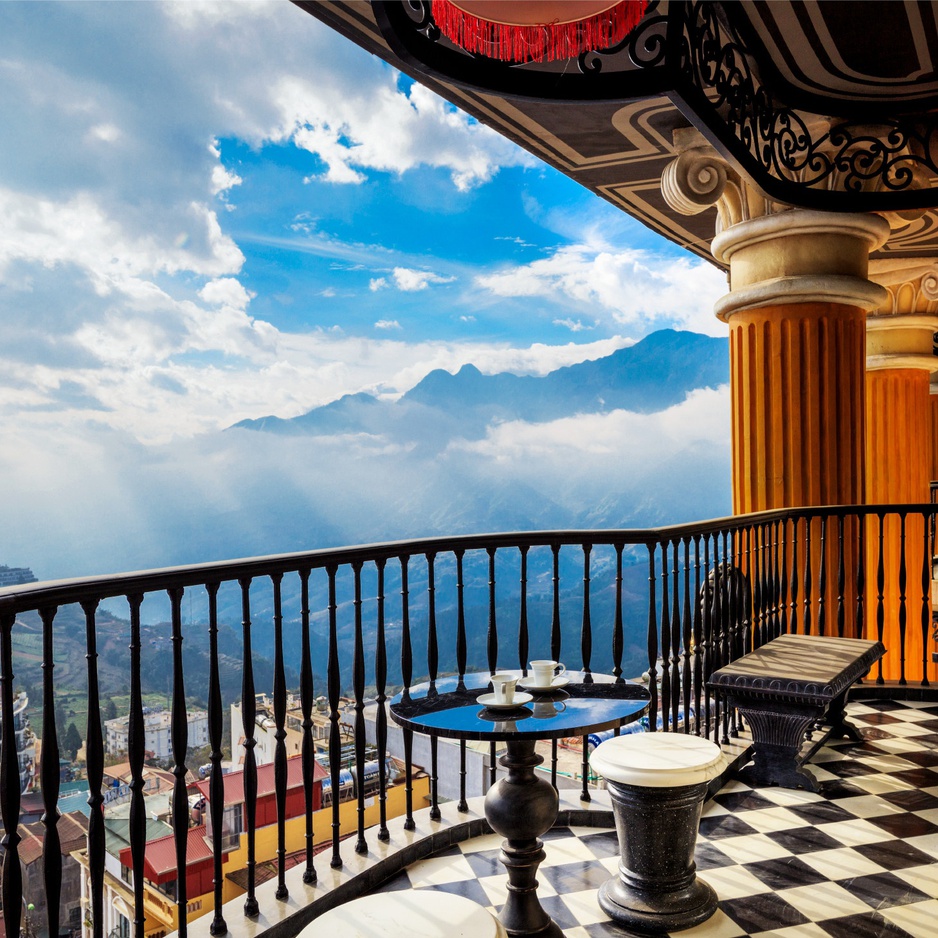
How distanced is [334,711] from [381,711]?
1.00ft

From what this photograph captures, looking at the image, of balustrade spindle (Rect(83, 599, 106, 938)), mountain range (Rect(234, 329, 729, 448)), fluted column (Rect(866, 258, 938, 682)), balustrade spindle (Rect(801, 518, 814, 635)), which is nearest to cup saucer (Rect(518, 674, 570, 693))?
balustrade spindle (Rect(83, 599, 106, 938))

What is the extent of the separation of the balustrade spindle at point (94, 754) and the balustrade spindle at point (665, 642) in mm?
2330

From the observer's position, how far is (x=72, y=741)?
1838mm

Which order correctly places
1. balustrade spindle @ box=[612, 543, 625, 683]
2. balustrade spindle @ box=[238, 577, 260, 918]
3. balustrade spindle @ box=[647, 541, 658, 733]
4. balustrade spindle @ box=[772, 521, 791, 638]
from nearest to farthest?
balustrade spindle @ box=[238, 577, 260, 918]
balustrade spindle @ box=[612, 543, 625, 683]
balustrade spindle @ box=[647, 541, 658, 733]
balustrade spindle @ box=[772, 521, 791, 638]

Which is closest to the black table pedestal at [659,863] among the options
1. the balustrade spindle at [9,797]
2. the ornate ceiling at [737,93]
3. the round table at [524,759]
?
the round table at [524,759]

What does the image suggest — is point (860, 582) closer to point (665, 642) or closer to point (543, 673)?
point (665, 642)

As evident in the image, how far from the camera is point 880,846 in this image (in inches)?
114

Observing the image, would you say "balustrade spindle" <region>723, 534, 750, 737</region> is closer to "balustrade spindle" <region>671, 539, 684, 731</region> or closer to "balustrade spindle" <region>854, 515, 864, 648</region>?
"balustrade spindle" <region>671, 539, 684, 731</region>

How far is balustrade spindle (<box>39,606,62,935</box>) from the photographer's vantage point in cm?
165

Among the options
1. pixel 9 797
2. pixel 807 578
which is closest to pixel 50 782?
pixel 9 797

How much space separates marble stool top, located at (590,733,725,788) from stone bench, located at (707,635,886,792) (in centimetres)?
88

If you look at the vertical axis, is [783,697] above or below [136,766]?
below

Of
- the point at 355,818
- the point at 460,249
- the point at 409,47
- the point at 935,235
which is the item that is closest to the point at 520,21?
the point at 409,47

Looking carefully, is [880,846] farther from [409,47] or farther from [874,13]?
[874,13]
